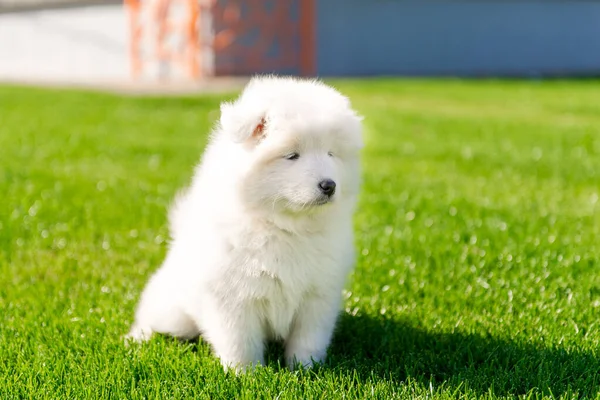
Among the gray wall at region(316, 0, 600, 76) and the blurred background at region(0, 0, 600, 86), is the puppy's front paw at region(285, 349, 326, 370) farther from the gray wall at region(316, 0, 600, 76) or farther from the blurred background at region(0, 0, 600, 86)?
the gray wall at region(316, 0, 600, 76)

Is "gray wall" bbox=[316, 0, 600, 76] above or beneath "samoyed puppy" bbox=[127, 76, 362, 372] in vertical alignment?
beneath

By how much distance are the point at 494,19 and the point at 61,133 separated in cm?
1661

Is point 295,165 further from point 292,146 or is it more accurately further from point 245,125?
point 245,125

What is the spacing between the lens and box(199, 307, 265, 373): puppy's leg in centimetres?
299

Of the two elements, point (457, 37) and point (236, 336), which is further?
point (457, 37)

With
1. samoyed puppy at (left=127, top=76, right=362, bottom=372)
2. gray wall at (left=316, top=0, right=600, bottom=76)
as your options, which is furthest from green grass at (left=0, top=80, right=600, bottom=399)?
gray wall at (left=316, top=0, right=600, bottom=76)

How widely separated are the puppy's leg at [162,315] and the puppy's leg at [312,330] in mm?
492

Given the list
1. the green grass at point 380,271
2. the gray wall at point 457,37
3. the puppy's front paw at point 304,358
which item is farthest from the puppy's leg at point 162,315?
the gray wall at point 457,37

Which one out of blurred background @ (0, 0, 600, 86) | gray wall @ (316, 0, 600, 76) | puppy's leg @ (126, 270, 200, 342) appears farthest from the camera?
gray wall @ (316, 0, 600, 76)

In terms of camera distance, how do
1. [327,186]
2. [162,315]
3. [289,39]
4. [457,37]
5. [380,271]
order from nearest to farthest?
[327,186], [162,315], [380,271], [289,39], [457,37]

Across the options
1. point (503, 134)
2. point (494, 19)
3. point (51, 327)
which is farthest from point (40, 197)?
point (494, 19)

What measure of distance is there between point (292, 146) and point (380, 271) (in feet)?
5.78

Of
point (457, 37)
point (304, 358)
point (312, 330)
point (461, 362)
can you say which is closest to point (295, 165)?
point (312, 330)

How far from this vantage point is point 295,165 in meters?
2.81
